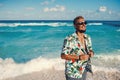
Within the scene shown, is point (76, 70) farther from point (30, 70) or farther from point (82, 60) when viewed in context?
point (30, 70)

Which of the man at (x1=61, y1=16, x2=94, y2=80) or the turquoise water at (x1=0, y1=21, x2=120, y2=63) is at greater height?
the man at (x1=61, y1=16, x2=94, y2=80)

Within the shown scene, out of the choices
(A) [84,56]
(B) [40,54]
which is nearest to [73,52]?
(A) [84,56]

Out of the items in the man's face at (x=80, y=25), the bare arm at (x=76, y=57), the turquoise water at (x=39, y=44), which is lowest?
the turquoise water at (x=39, y=44)

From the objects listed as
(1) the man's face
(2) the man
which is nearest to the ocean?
(2) the man

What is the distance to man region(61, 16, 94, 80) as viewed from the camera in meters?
3.14

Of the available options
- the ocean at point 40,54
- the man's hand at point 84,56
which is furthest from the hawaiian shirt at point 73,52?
the ocean at point 40,54

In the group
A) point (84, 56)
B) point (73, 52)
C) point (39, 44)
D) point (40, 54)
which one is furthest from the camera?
point (39, 44)

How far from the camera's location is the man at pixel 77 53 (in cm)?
314

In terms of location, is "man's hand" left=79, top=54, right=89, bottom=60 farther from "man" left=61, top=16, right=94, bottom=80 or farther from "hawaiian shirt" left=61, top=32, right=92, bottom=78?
"hawaiian shirt" left=61, top=32, right=92, bottom=78

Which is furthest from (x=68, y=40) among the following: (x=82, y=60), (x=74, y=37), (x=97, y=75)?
(x=97, y=75)

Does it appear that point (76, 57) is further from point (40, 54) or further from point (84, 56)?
point (40, 54)

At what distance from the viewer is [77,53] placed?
319cm

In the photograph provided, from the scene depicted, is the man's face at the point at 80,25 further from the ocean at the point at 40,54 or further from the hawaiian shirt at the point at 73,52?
the ocean at the point at 40,54

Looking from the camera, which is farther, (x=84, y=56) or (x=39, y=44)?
(x=39, y=44)
